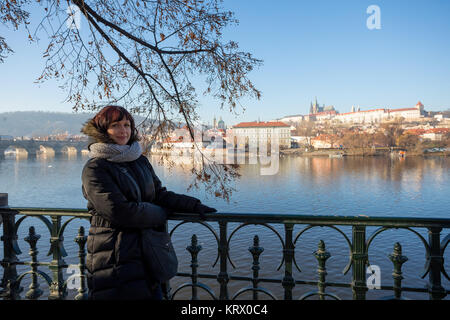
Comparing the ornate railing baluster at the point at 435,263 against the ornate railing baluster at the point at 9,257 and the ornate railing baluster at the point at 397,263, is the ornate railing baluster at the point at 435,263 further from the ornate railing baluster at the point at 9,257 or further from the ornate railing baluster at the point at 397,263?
the ornate railing baluster at the point at 9,257

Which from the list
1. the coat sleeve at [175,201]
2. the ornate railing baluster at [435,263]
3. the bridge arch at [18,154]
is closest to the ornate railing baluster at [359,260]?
the ornate railing baluster at [435,263]

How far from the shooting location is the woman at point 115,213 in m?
1.76

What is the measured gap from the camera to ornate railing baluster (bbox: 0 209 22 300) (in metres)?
2.52

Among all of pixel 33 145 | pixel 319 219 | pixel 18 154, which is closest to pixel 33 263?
pixel 319 219

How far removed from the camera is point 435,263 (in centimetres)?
205

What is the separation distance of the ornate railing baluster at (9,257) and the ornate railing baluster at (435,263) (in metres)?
2.78

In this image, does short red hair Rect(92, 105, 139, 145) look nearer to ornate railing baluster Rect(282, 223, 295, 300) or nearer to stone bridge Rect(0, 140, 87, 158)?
ornate railing baluster Rect(282, 223, 295, 300)

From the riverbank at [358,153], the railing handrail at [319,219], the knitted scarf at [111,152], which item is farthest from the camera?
the riverbank at [358,153]

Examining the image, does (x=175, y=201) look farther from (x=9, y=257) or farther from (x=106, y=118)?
(x=9, y=257)

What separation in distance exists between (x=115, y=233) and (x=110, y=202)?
0.18 meters

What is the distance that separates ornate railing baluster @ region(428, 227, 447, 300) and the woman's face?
73.0 inches

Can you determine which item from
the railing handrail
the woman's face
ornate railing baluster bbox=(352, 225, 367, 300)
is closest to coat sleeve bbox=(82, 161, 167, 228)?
the woman's face
